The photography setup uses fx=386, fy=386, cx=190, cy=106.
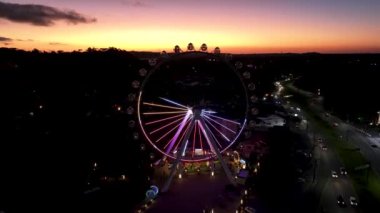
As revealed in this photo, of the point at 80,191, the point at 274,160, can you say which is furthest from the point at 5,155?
the point at 274,160

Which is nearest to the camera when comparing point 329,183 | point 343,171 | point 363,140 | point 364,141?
point 329,183

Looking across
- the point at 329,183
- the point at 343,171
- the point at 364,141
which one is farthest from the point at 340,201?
the point at 364,141

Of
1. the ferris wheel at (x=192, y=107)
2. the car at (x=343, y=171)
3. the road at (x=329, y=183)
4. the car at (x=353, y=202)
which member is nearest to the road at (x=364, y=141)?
the car at (x=343, y=171)

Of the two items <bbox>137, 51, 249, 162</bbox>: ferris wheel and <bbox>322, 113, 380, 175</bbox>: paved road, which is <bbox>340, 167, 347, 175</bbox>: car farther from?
<bbox>137, 51, 249, 162</bbox>: ferris wheel

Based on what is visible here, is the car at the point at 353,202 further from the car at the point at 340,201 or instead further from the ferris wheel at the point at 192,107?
the ferris wheel at the point at 192,107

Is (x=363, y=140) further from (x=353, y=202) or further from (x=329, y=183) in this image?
(x=353, y=202)

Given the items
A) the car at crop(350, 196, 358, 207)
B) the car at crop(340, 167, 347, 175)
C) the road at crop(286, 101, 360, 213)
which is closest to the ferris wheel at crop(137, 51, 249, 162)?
the road at crop(286, 101, 360, 213)

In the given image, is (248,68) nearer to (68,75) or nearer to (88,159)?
(88,159)

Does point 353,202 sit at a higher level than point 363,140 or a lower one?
higher
